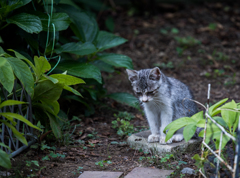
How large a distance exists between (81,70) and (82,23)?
0.93 metres

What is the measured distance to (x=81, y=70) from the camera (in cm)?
437

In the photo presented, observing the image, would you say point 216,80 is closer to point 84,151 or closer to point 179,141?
point 179,141

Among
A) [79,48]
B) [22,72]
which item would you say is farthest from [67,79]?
[79,48]

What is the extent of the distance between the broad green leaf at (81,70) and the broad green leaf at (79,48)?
200 mm

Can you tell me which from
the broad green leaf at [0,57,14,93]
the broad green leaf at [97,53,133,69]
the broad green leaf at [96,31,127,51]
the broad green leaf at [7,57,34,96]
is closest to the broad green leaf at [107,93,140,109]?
the broad green leaf at [97,53,133,69]

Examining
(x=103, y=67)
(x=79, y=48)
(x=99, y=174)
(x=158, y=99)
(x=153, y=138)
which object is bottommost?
(x=99, y=174)

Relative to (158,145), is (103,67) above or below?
above

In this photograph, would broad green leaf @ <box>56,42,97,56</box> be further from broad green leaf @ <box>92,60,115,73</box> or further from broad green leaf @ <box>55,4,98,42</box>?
broad green leaf @ <box>92,60,115,73</box>

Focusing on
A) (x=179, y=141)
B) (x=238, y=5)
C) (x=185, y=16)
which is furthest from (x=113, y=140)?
(x=238, y=5)

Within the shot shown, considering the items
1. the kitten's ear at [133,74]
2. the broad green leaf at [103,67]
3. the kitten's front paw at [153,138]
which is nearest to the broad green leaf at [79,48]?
the kitten's ear at [133,74]

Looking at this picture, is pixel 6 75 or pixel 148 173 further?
pixel 148 173

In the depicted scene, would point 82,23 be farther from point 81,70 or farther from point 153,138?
point 153,138

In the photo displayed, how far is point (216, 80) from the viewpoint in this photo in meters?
6.57

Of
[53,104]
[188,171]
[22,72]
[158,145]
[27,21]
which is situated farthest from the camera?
[158,145]
